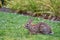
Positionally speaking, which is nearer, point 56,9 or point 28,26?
point 28,26

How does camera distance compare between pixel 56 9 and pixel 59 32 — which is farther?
pixel 56 9

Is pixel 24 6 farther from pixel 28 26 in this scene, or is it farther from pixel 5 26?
pixel 28 26

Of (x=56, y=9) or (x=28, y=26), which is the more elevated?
(x=28, y=26)

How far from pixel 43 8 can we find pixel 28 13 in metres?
0.90

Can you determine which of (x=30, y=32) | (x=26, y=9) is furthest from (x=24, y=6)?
(x=30, y=32)

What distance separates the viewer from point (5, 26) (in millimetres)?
9273

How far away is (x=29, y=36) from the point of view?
25.6ft

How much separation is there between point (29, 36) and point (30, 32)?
0.27m

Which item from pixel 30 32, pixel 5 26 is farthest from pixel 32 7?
pixel 30 32

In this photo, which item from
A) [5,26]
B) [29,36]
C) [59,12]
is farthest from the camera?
[59,12]

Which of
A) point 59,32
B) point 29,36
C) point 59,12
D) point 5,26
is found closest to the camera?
point 29,36

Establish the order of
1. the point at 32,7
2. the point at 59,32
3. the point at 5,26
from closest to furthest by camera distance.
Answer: the point at 59,32 < the point at 5,26 < the point at 32,7

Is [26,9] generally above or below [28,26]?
below

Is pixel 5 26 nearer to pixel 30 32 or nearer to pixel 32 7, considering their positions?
pixel 30 32
